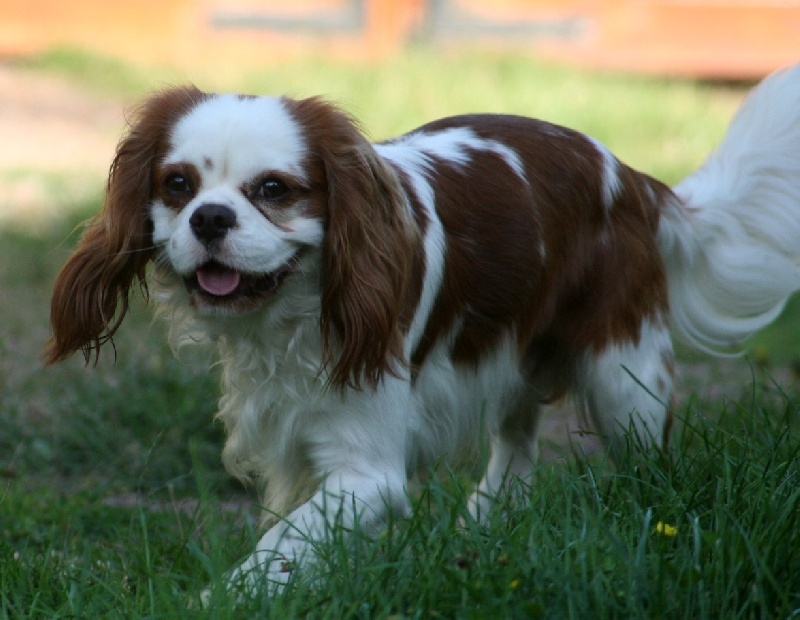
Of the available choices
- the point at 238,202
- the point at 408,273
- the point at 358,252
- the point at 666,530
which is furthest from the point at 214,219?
the point at 666,530

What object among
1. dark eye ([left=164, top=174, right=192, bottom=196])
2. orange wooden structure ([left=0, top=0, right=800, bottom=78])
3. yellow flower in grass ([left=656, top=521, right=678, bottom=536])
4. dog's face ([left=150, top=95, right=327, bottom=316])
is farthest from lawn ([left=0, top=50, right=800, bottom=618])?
orange wooden structure ([left=0, top=0, right=800, bottom=78])

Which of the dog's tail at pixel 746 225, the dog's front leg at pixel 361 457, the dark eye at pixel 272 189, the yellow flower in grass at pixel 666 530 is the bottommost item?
the dog's front leg at pixel 361 457

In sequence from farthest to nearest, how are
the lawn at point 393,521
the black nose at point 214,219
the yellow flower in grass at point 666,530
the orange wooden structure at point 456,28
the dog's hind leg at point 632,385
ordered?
the orange wooden structure at point 456,28 → the dog's hind leg at point 632,385 → the black nose at point 214,219 → the yellow flower in grass at point 666,530 → the lawn at point 393,521

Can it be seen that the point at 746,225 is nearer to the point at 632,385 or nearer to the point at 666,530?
the point at 632,385

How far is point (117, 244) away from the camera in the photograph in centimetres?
307

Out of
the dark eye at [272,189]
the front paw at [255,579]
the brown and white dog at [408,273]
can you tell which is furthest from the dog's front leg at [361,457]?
the dark eye at [272,189]

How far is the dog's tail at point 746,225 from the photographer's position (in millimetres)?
3852

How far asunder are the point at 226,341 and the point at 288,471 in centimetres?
35

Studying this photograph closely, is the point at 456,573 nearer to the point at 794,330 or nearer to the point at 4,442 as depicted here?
the point at 4,442

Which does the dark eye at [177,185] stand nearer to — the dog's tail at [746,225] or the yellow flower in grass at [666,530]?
the yellow flower in grass at [666,530]

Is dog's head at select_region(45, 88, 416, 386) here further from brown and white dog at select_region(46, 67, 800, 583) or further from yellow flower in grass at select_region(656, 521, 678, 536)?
yellow flower in grass at select_region(656, 521, 678, 536)

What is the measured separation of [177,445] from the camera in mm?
4293

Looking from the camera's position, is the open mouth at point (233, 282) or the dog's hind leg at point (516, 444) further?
the dog's hind leg at point (516, 444)

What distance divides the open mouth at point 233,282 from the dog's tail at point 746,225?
1377 mm
